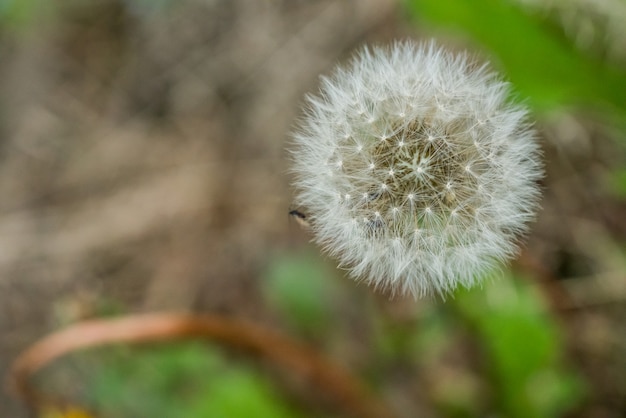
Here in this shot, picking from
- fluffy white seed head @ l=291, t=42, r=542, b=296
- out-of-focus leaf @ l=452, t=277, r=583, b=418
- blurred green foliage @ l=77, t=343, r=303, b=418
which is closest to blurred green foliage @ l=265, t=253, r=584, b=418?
out-of-focus leaf @ l=452, t=277, r=583, b=418

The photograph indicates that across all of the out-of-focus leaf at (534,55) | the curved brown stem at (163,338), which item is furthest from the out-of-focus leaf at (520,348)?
the out-of-focus leaf at (534,55)

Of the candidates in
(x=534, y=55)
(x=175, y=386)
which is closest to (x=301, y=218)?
(x=534, y=55)

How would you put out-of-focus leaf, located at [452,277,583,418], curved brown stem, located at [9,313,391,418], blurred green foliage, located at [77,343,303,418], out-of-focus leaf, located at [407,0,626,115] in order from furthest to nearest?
blurred green foliage, located at [77,343,303,418] < out-of-focus leaf, located at [452,277,583,418] < out-of-focus leaf, located at [407,0,626,115] < curved brown stem, located at [9,313,391,418]

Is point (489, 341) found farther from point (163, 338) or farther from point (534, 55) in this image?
point (163, 338)

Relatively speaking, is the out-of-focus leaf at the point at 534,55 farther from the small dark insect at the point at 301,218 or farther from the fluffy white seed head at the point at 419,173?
the small dark insect at the point at 301,218

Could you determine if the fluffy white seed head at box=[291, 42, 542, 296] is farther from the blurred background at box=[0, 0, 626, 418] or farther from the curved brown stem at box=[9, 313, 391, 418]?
the blurred background at box=[0, 0, 626, 418]
